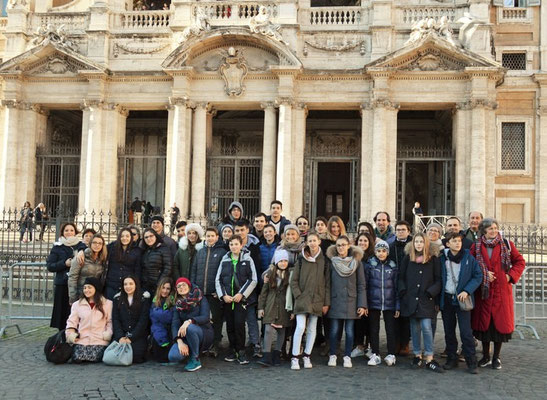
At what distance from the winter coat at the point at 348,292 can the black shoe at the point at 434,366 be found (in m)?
1.18

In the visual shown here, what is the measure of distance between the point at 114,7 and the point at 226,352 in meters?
19.1

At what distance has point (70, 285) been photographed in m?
8.74

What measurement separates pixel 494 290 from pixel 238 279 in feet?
12.2

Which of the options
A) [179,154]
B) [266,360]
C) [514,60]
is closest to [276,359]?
[266,360]

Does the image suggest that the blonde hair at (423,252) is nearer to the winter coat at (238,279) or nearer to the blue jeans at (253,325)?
the winter coat at (238,279)

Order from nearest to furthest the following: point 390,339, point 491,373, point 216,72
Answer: point 491,373
point 390,339
point 216,72

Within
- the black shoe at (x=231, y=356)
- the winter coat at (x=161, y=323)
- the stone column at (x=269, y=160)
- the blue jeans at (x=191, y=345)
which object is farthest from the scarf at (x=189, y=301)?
the stone column at (x=269, y=160)

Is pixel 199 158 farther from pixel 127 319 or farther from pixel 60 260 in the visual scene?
pixel 127 319

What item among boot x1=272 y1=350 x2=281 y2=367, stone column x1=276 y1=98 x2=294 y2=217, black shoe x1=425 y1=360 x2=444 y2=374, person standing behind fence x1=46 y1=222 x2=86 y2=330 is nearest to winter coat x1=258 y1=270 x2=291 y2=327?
boot x1=272 y1=350 x2=281 y2=367

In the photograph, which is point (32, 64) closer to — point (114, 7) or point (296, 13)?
point (114, 7)

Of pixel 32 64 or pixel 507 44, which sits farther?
pixel 507 44

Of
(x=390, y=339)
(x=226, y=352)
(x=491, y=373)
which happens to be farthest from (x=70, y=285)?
(x=491, y=373)

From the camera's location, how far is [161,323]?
8.42m

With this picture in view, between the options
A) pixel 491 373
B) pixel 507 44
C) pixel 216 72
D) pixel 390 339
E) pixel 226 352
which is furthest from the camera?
pixel 507 44
